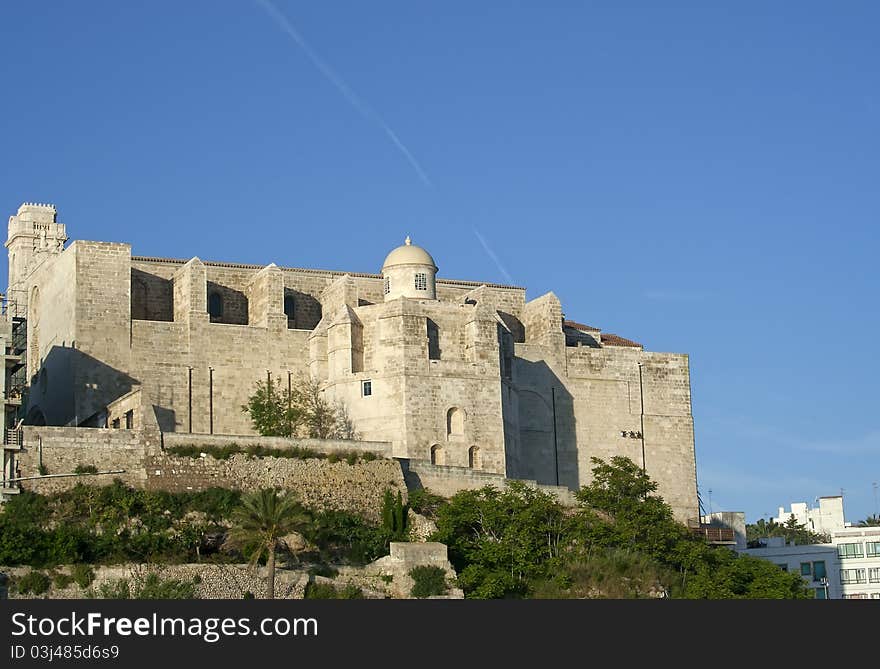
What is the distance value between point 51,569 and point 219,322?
1922 cm

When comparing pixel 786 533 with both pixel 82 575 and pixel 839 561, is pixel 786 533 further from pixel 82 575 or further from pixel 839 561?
pixel 82 575

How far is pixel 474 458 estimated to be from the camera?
2504 inches

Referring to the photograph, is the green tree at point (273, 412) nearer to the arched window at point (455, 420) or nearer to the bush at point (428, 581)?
the arched window at point (455, 420)

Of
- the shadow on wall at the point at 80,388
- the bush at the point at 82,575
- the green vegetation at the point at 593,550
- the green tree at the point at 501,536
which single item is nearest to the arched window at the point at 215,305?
the shadow on wall at the point at 80,388

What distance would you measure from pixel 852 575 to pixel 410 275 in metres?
27.1

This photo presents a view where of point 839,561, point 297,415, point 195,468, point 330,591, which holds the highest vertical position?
point 297,415

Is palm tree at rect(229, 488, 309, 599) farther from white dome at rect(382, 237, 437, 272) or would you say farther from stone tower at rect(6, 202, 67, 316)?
stone tower at rect(6, 202, 67, 316)

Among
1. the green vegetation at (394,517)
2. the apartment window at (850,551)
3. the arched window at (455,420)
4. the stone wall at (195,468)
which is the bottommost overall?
the apartment window at (850,551)

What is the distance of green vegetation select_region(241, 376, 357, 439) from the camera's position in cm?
6353

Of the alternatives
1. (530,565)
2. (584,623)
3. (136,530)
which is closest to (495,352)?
(530,565)

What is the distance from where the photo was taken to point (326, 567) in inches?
2181

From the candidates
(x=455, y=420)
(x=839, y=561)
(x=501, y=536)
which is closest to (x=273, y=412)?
(x=455, y=420)

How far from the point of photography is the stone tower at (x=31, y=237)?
257 feet

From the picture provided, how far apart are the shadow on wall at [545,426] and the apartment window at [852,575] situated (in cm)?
1688
